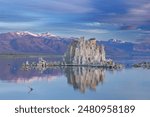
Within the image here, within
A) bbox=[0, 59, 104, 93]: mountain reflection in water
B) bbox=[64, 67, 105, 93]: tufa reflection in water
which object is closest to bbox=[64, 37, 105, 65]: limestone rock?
bbox=[0, 59, 104, 93]: mountain reflection in water

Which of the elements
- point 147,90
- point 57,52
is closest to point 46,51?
point 57,52

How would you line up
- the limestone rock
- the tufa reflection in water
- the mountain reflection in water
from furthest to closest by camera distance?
the limestone rock
the mountain reflection in water
the tufa reflection in water

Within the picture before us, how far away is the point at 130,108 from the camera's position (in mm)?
5750

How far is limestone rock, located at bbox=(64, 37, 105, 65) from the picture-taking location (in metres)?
36.2

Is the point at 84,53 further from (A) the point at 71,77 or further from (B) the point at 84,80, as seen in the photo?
(B) the point at 84,80

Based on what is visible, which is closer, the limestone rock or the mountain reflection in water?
the mountain reflection in water

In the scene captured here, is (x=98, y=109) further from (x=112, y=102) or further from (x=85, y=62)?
(x=85, y=62)

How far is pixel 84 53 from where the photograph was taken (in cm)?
3828

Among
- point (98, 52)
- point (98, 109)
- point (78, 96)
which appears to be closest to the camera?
point (98, 109)

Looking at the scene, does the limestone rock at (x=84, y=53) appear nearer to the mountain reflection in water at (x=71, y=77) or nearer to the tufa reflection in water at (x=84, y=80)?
the mountain reflection in water at (x=71, y=77)

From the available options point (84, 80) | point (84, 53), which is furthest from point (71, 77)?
point (84, 53)

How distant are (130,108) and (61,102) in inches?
40.1

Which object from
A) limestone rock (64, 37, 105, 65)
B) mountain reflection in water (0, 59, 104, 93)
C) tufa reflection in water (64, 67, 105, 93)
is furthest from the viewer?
limestone rock (64, 37, 105, 65)

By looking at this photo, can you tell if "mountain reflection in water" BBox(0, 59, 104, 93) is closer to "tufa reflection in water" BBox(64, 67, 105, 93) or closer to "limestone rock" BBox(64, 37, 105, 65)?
"tufa reflection in water" BBox(64, 67, 105, 93)
